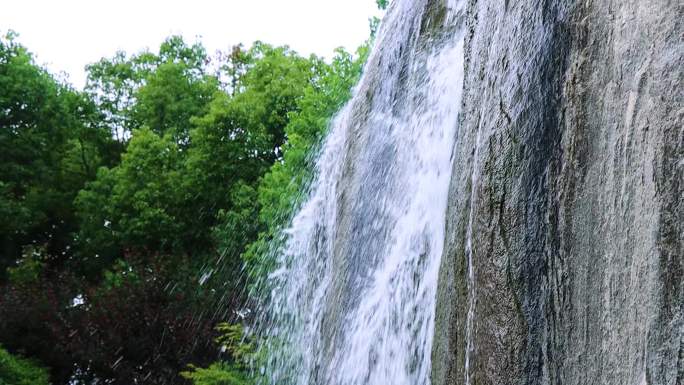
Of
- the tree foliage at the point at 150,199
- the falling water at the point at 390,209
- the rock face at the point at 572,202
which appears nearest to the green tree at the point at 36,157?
the tree foliage at the point at 150,199

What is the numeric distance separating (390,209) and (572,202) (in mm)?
3012

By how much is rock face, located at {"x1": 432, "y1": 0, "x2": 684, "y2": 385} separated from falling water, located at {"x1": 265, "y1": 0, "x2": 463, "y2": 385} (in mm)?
1562

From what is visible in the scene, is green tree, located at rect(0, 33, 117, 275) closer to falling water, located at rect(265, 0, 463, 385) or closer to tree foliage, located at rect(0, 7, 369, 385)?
tree foliage, located at rect(0, 7, 369, 385)

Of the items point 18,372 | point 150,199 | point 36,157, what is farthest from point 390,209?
point 36,157

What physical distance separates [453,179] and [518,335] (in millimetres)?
1199

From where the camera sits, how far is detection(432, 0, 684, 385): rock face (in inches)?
99.8

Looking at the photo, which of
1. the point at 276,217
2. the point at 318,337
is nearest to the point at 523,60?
the point at 318,337

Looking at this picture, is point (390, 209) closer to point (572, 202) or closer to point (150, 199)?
point (572, 202)

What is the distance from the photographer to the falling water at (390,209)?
5.45 m

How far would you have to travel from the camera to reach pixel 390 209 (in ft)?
19.6

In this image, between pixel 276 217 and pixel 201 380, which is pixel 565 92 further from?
pixel 276 217

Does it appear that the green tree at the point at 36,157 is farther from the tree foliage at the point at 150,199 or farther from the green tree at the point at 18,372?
the green tree at the point at 18,372

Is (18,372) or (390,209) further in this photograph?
(18,372)

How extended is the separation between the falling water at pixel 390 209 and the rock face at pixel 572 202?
5.13 feet
